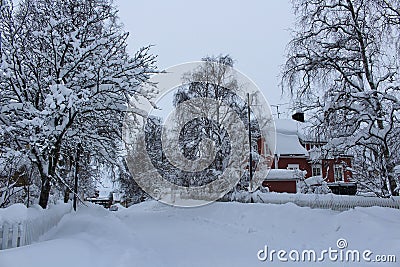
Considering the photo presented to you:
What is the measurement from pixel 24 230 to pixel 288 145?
89.0 feet

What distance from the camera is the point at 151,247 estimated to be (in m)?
8.27

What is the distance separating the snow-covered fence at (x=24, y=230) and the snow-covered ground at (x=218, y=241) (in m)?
0.29

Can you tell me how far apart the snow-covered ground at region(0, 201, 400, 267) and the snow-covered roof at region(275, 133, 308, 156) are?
18.5m

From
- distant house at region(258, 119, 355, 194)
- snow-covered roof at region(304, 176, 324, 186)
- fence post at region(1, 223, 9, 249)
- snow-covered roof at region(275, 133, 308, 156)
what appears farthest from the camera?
snow-covered roof at region(275, 133, 308, 156)

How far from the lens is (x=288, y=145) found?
3170 centimetres

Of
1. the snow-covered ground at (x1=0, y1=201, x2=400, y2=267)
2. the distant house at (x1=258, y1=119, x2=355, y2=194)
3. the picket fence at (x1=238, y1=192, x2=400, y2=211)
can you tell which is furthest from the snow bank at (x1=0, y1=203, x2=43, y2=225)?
the distant house at (x1=258, y1=119, x2=355, y2=194)

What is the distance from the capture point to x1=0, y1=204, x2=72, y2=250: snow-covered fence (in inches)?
242

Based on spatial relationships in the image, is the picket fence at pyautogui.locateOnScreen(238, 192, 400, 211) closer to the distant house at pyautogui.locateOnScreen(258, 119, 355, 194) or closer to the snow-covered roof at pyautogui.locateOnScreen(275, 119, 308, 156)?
the distant house at pyautogui.locateOnScreen(258, 119, 355, 194)

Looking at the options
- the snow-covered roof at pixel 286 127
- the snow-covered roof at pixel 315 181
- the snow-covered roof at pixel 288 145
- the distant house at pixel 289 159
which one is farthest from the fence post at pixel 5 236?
the snow-covered roof at pixel 286 127

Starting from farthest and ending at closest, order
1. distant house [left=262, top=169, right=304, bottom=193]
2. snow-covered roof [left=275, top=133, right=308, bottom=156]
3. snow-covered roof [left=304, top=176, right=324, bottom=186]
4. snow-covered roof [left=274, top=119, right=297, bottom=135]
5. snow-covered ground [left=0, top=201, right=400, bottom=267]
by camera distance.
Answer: snow-covered roof [left=274, top=119, right=297, bottom=135]
snow-covered roof [left=275, top=133, right=308, bottom=156]
distant house [left=262, top=169, right=304, bottom=193]
snow-covered roof [left=304, top=176, right=324, bottom=186]
snow-covered ground [left=0, top=201, right=400, bottom=267]

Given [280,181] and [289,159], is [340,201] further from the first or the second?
[289,159]

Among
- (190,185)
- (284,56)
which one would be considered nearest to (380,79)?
(284,56)

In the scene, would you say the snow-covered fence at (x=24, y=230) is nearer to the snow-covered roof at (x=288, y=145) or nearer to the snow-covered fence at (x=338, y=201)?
the snow-covered fence at (x=338, y=201)

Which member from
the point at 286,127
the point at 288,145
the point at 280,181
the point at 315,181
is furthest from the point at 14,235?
the point at 286,127
